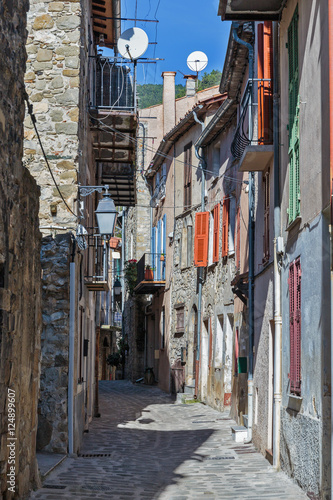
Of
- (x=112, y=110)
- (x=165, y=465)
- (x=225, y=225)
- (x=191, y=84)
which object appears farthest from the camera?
(x=191, y=84)

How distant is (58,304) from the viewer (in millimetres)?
11188

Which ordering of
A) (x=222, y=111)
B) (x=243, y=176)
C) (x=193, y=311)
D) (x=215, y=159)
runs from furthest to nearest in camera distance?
1. (x=193, y=311)
2. (x=215, y=159)
3. (x=222, y=111)
4. (x=243, y=176)

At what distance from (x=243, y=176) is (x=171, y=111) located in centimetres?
1467

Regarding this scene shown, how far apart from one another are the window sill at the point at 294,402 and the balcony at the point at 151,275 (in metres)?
17.8

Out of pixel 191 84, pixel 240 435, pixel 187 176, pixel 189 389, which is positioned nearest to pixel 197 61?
pixel 191 84

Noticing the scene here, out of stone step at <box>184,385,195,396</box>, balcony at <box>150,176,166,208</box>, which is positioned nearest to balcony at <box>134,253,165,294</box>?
balcony at <box>150,176,166,208</box>

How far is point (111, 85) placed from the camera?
1517cm

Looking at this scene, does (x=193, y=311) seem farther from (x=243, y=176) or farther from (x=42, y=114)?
(x=42, y=114)

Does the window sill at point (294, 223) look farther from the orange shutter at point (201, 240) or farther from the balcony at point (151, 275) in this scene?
the balcony at point (151, 275)

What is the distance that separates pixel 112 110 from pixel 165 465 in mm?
7057

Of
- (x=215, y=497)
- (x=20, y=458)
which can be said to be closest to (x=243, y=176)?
(x=215, y=497)

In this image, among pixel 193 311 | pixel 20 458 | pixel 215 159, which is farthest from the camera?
pixel 193 311

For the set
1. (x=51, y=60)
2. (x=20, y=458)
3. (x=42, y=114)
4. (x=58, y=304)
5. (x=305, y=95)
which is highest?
(x=51, y=60)

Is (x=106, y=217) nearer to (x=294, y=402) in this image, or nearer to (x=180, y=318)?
(x=294, y=402)
